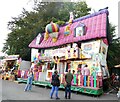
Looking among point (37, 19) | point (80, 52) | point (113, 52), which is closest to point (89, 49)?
point (80, 52)

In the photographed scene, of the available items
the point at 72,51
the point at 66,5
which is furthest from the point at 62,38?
the point at 66,5

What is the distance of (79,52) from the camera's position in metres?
19.2

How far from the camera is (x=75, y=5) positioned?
2997 centimetres

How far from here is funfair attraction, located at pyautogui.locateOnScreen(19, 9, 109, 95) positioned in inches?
661

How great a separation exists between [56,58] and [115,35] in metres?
7.94

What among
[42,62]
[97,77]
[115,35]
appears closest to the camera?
[97,77]

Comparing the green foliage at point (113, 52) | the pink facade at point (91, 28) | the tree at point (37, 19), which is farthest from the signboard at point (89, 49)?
the tree at point (37, 19)

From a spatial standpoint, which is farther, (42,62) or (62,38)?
(42,62)

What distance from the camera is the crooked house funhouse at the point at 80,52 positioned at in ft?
54.9

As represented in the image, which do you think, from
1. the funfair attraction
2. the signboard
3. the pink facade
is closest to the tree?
the funfair attraction

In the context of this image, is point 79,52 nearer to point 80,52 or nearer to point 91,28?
point 80,52

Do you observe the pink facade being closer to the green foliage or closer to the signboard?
the signboard

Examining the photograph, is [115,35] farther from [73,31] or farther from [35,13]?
[35,13]

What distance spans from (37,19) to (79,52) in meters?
11.8
